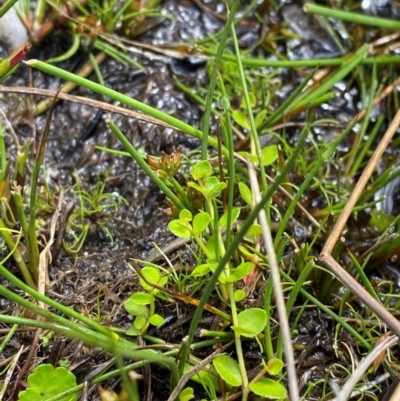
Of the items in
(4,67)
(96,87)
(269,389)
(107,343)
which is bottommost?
(269,389)

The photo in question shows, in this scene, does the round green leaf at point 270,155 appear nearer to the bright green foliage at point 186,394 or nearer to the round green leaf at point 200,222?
the round green leaf at point 200,222

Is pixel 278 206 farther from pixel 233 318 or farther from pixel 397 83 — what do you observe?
pixel 397 83

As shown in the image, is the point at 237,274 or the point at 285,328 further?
the point at 237,274

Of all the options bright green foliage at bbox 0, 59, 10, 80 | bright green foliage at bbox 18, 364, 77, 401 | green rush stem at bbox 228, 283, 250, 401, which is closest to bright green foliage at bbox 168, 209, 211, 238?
green rush stem at bbox 228, 283, 250, 401

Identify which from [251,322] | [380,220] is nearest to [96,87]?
[251,322]

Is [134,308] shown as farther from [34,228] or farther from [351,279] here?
[351,279]
